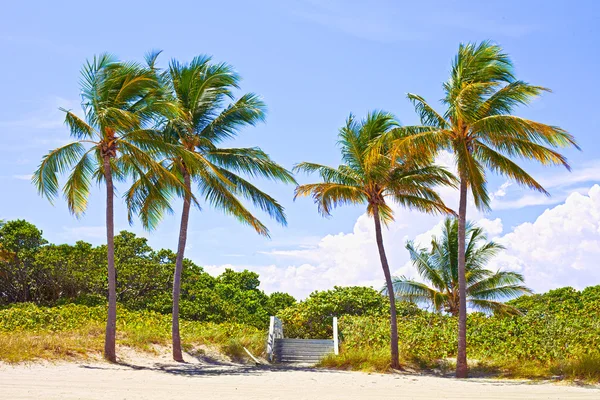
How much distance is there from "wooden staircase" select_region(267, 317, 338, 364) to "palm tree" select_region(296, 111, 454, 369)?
12.9ft

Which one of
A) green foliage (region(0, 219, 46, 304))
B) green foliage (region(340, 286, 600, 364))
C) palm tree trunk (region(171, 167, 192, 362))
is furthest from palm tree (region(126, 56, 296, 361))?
green foliage (region(0, 219, 46, 304))

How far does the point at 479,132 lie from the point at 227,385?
352 inches

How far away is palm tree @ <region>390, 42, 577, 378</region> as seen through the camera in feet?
49.9

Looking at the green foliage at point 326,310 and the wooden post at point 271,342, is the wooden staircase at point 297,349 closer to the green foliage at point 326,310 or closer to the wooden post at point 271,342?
A: the wooden post at point 271,342

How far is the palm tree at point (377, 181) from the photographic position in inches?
699

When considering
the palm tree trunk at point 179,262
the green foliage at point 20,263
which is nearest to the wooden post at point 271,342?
the palm tree trunk at point 179,262

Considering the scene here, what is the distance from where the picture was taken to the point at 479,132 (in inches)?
620

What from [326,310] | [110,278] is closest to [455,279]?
[326,310]

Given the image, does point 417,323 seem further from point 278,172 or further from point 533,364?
point 278,172

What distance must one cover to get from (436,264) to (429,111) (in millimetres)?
8919

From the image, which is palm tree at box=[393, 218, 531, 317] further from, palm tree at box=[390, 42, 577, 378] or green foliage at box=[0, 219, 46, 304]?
green foliage at box=[0, 219, 46, 304]

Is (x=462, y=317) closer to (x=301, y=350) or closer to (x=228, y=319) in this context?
(x=301, y=350)

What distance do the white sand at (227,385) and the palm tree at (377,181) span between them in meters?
4.27

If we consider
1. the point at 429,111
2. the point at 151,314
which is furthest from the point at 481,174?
the point at 151,314
